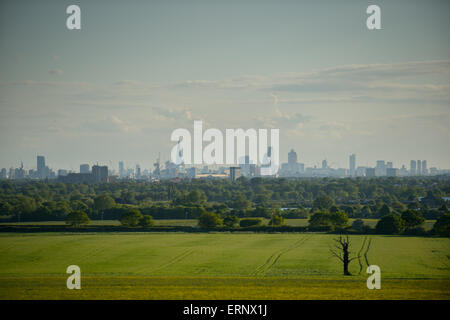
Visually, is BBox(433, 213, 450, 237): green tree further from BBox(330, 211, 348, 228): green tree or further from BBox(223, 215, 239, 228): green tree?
BBox(223, 215, 239, 228): green tree

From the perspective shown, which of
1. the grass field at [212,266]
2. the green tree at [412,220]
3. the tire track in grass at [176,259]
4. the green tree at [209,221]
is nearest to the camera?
the grass field at [212,266]

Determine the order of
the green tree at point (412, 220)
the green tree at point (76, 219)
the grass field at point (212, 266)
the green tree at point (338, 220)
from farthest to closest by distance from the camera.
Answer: the green tree at point (76, 219) < the green tree at point (338, 220) < the green tree at point (412, 220) < the grass field at point (212, 266)

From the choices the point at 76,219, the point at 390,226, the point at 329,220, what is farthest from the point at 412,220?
the point at 76,219

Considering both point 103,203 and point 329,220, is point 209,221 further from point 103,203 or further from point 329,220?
point 103,203

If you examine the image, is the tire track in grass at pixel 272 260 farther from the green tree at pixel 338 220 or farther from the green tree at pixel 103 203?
the green tree at pixel 103 203

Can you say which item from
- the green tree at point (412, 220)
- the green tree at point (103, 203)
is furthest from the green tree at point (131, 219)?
the green tree at point (412, 220)

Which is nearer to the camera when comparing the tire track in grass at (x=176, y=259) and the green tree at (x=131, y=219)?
the tire track in grass at (x=176, y=259)
